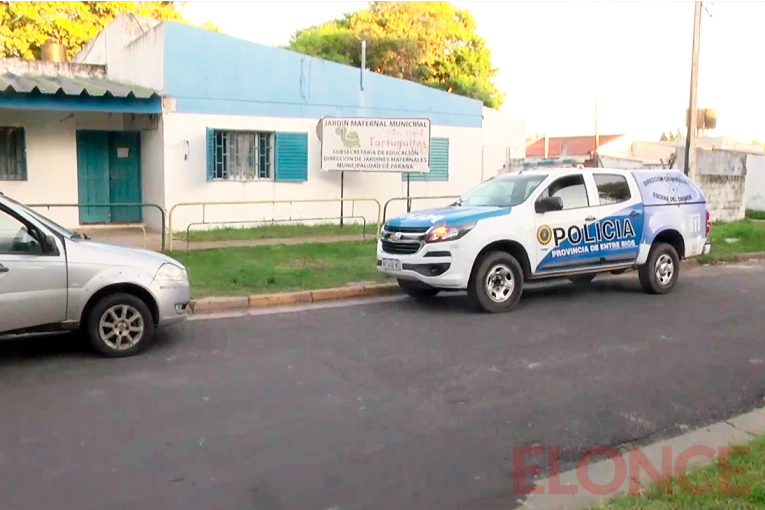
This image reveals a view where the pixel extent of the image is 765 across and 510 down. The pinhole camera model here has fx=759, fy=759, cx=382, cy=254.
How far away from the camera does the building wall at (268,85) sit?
16.7 meters

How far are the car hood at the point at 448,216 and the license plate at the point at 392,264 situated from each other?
470mm

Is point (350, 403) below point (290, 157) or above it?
below

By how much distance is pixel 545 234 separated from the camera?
9.95 metres

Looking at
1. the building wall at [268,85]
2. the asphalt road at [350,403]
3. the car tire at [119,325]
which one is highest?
the building wall at [268,85]

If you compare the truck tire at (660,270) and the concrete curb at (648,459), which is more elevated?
the truck tire at (660,270)

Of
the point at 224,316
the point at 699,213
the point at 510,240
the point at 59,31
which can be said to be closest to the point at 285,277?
the point at 224,316

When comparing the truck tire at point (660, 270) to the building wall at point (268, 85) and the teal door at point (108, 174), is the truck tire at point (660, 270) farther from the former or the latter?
the teal door at point (108, 174)

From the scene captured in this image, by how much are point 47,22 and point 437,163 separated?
1787 cm

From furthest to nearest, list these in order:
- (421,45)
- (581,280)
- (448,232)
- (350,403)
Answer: (421,45), (581,280), (448,232), (350,403)

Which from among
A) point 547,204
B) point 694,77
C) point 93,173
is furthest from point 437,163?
point 547,204

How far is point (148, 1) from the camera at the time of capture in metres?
33.2

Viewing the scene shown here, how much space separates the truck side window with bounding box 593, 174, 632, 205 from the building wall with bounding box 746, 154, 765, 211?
20.4 metres

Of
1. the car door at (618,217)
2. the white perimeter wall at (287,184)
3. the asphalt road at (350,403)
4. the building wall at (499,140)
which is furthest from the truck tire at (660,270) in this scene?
the building wall at (499,140)

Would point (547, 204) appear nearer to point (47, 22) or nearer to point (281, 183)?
point (281, 183)
